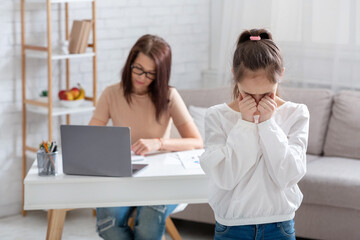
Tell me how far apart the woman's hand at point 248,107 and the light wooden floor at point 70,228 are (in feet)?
5.52

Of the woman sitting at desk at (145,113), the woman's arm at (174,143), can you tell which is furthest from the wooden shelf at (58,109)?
the woman's arm at (174,143)

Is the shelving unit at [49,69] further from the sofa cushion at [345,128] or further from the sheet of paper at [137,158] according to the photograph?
the sofa cushion at [345,128]

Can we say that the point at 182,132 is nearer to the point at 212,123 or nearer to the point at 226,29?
the point at 212,123

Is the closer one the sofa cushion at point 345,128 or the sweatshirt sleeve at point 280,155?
the sweatshirt sleeve at point 280,155

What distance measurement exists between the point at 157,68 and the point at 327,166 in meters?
1.15

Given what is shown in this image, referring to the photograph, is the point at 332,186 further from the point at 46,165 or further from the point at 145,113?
the point at 46,165

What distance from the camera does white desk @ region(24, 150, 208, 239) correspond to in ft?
7.09

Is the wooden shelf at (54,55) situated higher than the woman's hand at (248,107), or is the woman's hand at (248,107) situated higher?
the wooden shelf at (54,55)

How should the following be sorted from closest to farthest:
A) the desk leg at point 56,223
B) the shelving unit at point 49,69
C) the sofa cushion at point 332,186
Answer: the desk leg at point 56,223, the sofa cushion at point 332,186, the shelving unit at point 49,69

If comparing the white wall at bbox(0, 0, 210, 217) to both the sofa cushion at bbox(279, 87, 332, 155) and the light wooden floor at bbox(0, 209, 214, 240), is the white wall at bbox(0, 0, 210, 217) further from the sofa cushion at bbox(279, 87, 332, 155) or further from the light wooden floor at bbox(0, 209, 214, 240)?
the sofa cushion at bbox(279, 87, 332, 155)

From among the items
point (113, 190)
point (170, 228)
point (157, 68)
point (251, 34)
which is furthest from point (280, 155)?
point (170, 228)

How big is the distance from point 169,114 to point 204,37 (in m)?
1.97

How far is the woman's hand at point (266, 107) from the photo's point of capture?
177 cm

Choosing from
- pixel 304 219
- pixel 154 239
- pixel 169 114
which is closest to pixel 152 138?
pixel 169 114
